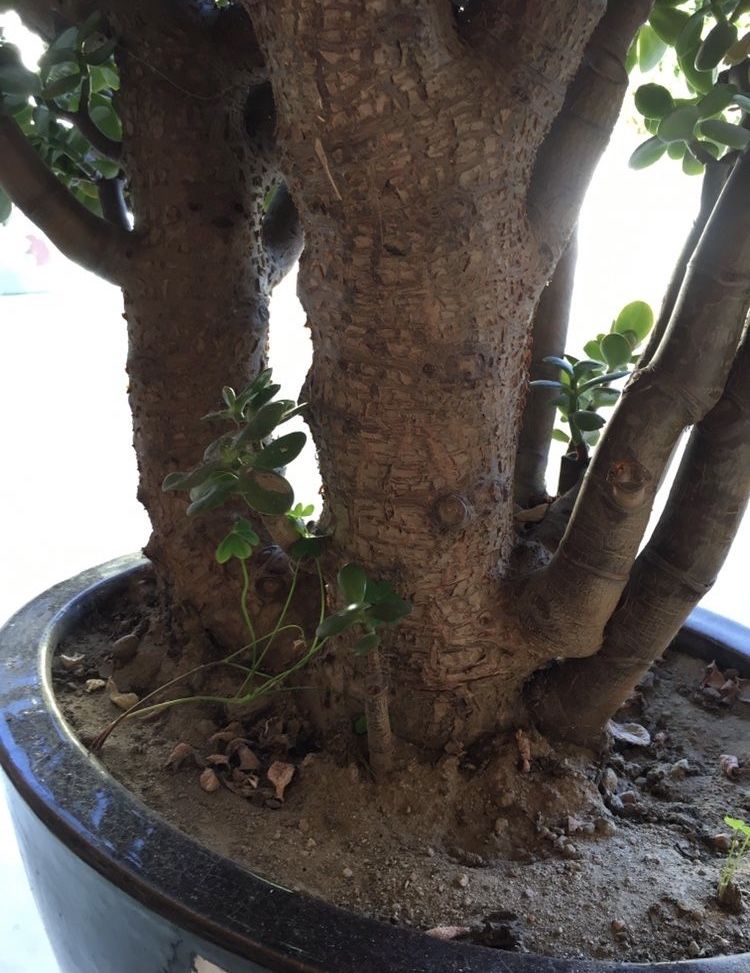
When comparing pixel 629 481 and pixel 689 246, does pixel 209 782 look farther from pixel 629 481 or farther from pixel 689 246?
pixel 689 246

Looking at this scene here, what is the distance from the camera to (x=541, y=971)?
1.63ft

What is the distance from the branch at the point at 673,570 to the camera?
2.14ft

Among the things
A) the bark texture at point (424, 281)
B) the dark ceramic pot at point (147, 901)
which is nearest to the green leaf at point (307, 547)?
the bark texture at point (424, 281)

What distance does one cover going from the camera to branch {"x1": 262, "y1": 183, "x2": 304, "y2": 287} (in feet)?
3.00

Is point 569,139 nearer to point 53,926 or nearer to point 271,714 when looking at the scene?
point 271,714

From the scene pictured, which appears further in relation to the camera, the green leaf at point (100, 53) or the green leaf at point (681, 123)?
the green leaf at point (100, 53)

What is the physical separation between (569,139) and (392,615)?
379mm

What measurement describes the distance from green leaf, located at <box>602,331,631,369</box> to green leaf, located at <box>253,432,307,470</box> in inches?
12.2

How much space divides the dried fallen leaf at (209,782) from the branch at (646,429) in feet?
0.98

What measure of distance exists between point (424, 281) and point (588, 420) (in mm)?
246

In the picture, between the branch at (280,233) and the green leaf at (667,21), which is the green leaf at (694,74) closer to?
the green leaf at (667,21)

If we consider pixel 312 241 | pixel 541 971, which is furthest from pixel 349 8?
pixel 541 971

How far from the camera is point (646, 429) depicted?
0.62m

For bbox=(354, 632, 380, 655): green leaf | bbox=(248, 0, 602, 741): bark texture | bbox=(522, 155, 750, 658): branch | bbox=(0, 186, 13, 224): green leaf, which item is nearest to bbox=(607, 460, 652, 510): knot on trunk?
bbox=(522, 155, 750, 658): branch
